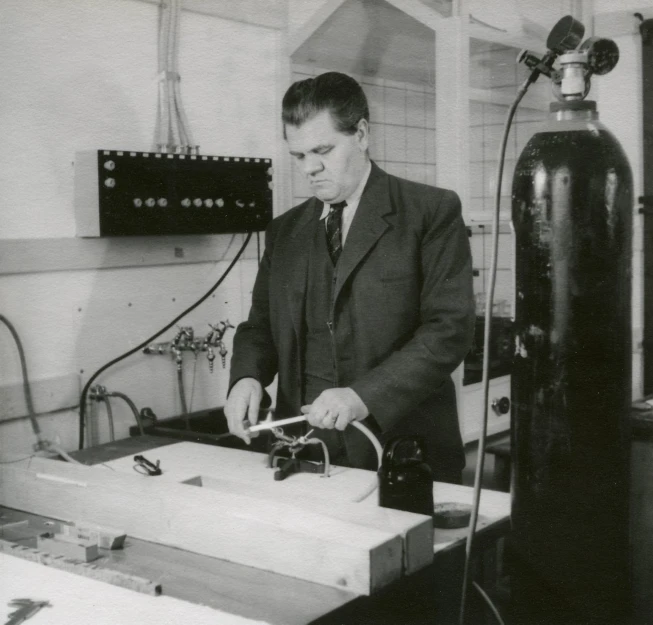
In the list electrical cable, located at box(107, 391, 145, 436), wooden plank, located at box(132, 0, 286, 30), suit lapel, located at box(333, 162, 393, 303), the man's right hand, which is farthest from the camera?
wooden plank, located at box(132, 0, 286, 30)

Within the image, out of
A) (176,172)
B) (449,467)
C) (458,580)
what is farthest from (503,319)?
(458,580)

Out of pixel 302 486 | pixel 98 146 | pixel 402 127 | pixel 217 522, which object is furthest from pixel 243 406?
pixel 402 127

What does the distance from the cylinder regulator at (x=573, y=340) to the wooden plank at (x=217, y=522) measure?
23 centimetres

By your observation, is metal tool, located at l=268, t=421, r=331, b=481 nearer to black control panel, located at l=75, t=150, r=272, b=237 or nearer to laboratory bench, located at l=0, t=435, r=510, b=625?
laboratory bench, located at l=0, t=435, r=510, b=625

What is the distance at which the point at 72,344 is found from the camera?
89.3 inches

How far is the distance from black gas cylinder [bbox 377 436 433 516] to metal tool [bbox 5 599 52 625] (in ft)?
1.82

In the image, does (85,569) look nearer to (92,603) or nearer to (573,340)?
(92,603)

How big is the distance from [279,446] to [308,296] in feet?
1.36

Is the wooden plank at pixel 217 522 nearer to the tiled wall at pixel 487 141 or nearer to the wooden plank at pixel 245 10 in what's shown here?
the wooden plank at pixel 245 10

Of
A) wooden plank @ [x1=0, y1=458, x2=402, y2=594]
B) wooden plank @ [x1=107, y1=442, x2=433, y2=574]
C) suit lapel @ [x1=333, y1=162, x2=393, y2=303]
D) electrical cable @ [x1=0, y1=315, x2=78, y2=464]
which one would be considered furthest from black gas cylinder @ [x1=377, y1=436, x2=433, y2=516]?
electrical cable @ [x1=0, y1=315, x2=78, y2=464]

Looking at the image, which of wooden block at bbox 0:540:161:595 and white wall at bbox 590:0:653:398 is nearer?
wooden block at bbox 0:540:161:595

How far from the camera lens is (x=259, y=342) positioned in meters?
2.17

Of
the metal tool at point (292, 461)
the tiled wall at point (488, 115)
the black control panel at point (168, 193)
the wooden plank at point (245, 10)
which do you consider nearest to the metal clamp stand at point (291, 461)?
the metal tool at point (292, 461)

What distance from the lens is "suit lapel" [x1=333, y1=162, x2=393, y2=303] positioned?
1.97 m
